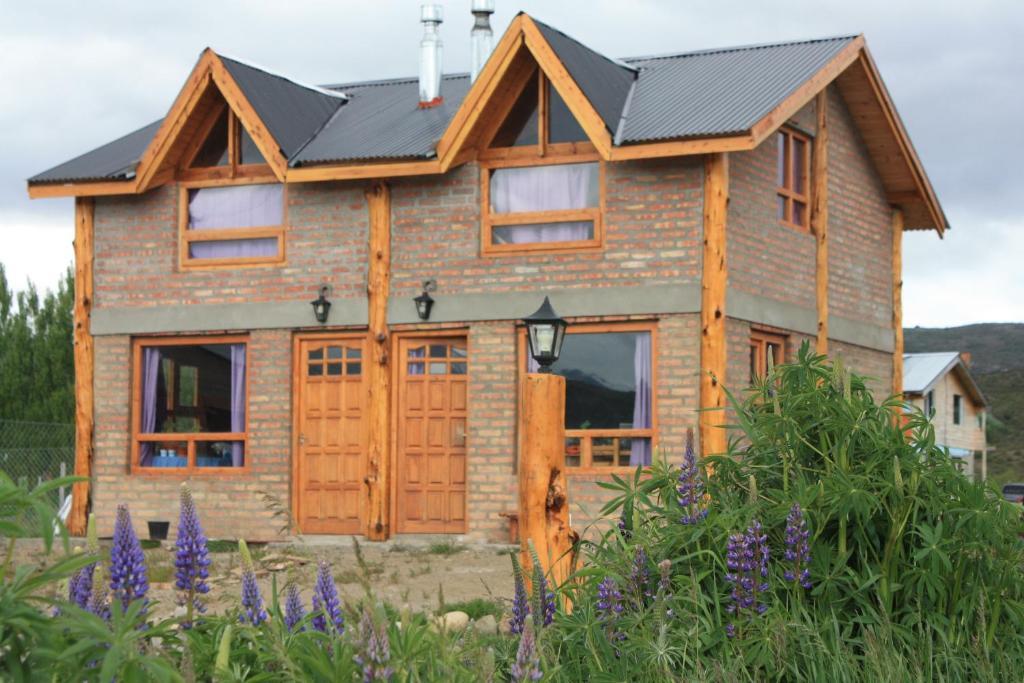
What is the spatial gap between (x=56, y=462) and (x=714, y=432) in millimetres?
16365

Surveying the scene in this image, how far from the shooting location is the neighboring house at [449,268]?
1522 cm

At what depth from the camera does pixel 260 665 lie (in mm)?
3125

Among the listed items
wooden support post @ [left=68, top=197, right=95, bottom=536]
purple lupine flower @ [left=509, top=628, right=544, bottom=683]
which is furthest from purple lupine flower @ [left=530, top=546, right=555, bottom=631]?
wooden support post @ [left=68, top=197, right=95, bottom=536]

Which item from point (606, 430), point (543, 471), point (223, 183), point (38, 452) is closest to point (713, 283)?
point (606, 430)

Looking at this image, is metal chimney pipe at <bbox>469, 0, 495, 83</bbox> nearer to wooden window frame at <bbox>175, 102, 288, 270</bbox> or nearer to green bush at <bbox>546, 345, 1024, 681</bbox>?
wooden window frame at <bbox>175, 102, 288, 270</bbox>

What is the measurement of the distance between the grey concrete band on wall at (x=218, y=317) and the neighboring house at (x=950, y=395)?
22.4 m

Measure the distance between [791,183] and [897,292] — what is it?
3419 millimetres

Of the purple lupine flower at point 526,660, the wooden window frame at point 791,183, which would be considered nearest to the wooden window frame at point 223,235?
the wooden window frame at point 791,183

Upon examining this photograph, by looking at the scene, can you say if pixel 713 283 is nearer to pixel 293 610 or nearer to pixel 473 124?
pixel 473 124

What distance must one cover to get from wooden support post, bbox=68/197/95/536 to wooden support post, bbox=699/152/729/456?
8.16m

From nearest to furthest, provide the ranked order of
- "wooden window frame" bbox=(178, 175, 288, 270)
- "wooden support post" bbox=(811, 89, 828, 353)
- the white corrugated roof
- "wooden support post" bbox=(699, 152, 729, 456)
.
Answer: "wooden support post" bbox=(699, 152, 729, 456), "wooden window frame" bbox=(178, 175, 288, 270), "wooden support post" bbox=(811, 89, 828, 353), the white corrugated roof

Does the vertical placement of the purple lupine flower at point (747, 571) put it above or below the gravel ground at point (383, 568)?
above

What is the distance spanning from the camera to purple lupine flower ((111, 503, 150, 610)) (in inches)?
116

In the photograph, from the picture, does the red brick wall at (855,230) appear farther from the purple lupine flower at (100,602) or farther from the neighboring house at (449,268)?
the purple lupine flower at (100,602)
